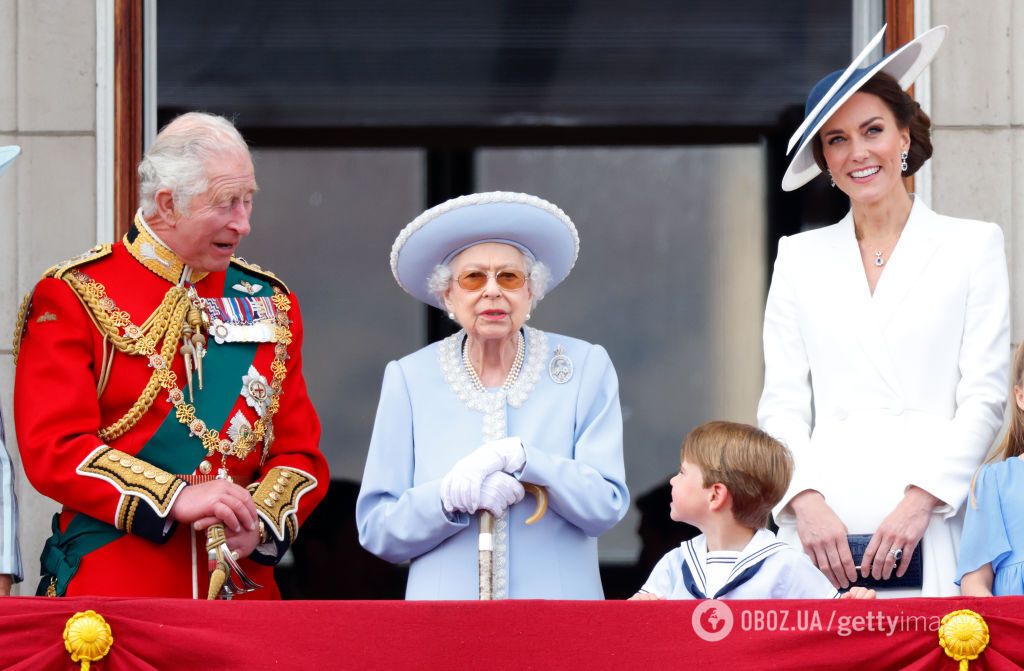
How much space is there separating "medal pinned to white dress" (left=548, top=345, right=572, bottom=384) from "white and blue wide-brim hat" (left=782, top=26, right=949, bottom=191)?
2.54ft

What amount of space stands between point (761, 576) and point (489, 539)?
545mm

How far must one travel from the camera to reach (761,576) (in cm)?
342

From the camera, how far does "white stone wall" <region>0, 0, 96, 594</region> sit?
5.16 m

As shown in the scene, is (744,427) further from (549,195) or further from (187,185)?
(549,195)

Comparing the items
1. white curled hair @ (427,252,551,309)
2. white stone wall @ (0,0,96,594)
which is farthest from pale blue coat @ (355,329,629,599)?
white stone wall @ (0,0,96,594)

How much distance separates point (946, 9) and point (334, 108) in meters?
1.97

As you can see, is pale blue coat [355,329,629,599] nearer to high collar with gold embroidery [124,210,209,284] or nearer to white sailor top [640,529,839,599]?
white sailor top [640,529,839,599]

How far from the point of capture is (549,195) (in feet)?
19.5

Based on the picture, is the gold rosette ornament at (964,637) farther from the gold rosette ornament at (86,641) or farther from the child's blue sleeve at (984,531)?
the gold rosette ornament at (86,641)

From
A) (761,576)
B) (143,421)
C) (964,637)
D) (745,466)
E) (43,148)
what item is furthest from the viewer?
(43,148)

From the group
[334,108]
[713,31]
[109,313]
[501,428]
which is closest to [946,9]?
[713,31]

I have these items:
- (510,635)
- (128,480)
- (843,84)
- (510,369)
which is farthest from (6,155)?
Answer: (843,84)

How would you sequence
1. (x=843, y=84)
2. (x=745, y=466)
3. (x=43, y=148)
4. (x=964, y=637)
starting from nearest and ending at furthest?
(x=964, y=637)
(x=745, y=466)
(x=843, y=84)
(x=43, y=148)

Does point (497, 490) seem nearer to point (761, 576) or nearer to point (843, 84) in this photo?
point (761, 576)
